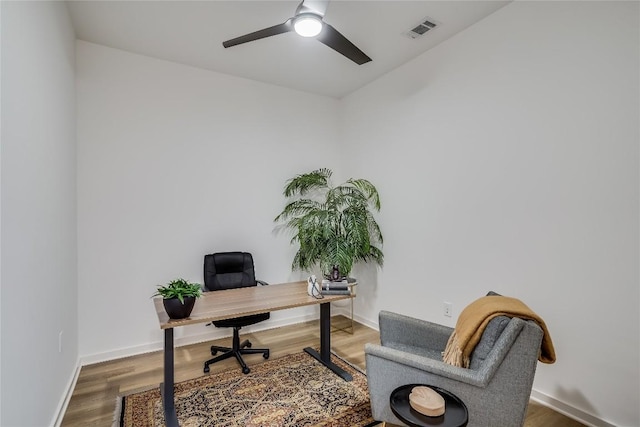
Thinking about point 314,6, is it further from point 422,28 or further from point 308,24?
point 422,28

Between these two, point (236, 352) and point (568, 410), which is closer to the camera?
point (568, 410)

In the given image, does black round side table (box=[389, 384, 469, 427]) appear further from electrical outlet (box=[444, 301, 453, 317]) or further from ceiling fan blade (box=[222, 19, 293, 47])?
ceiling fan blade (box=[222, 19, 293, 47])

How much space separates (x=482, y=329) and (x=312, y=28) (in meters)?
2.05

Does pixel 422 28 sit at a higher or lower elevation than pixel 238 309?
higher

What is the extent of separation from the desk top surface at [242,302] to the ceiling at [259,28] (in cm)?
219

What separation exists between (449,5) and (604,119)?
4.43 feet

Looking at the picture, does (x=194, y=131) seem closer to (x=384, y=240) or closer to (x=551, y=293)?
(x=384, y=240)

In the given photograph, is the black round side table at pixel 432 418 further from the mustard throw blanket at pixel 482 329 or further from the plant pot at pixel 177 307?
the plant pot at pixel 177 307

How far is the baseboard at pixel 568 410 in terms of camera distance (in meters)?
2.04

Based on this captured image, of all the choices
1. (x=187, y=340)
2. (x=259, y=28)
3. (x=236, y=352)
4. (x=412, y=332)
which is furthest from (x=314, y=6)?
(x=187, y=340)

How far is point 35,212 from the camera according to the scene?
1.71 metres

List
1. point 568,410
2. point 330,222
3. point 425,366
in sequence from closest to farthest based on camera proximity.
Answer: point 425,366 < point 568,410 < point 330,222

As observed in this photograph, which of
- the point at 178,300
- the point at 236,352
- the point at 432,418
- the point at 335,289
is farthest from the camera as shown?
the point at 236,352

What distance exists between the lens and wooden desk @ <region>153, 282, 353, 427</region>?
205cm
